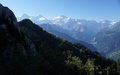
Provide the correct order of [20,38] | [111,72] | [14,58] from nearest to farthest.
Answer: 1. [14,58]
2. [20,38]
3. [111,72]

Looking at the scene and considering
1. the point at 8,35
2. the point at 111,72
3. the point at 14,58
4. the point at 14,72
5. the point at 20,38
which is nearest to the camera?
the point at 14,72

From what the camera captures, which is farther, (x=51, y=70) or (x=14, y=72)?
(x=51, y=70)

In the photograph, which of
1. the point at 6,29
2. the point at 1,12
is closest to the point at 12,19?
the point at 1,12

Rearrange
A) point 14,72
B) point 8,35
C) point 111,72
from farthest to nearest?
point 111,72 → point 8,35 → point 14,72

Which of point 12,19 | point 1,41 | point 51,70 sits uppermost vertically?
point 12,19

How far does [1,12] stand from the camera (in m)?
102

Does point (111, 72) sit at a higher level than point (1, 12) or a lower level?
lower

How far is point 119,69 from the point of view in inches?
5906

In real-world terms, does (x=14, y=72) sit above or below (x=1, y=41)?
below

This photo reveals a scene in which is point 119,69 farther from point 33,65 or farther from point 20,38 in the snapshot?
point 33,65

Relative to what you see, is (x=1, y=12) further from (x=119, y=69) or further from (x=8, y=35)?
(x=119, y=69)

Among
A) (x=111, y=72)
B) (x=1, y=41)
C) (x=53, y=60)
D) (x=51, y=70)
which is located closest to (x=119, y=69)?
(x=111, y=72)

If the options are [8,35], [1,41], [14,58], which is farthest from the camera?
[8,35]

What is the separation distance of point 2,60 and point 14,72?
224 inches
